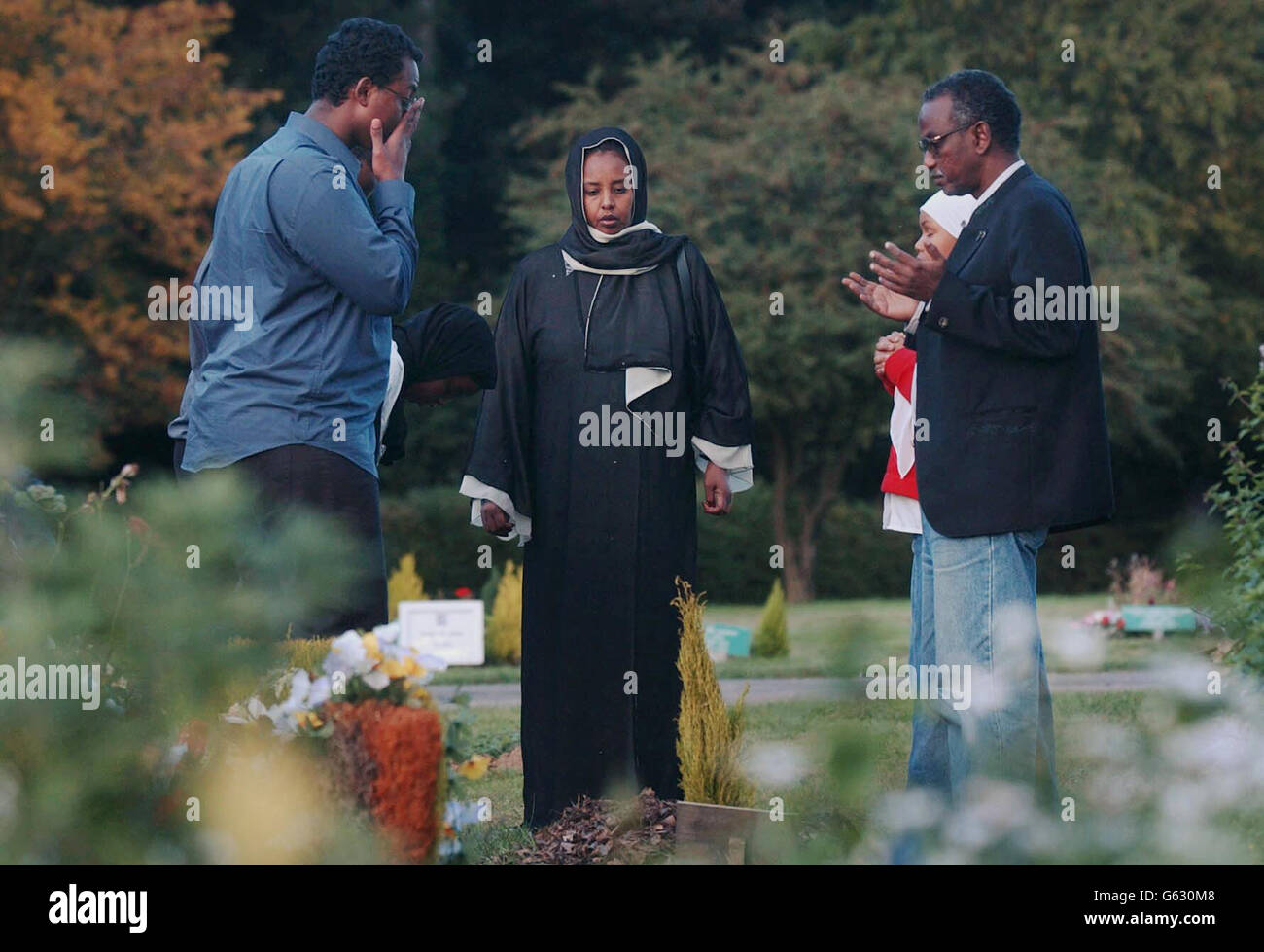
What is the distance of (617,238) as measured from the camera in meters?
5.60

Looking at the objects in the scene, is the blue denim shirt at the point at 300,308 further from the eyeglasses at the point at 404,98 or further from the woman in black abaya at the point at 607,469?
the woman in black abaya at the point at 607,469

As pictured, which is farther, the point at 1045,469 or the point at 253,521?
the point at 1045,469

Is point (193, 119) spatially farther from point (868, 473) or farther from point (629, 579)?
point (629, 579)

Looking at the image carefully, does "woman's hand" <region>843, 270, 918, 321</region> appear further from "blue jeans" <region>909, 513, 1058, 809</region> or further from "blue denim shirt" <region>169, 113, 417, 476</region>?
"blue denim shirt" <region>169, 113, 417, 476</region>

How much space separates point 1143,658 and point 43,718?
9660 millimetres

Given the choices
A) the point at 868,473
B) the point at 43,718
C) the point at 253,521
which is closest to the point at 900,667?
the point at 253,521

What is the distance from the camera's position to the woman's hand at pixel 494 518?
5.47 meters

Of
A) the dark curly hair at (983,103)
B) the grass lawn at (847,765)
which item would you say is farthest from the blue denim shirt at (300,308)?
the grass lawn at (847,765)

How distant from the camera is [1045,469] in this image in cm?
437

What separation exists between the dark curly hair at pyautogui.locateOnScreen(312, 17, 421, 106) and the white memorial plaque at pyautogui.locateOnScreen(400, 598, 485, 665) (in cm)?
811

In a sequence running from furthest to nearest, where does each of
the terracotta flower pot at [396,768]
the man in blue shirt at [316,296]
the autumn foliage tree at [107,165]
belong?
the autumn foliage tree at [107,165] < the man in blue shirt at [316,296] < the terracotta flower pot at [396,768]

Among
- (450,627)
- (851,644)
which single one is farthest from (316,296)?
(450,627)

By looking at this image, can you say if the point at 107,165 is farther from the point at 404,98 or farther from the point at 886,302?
the point at 886,302

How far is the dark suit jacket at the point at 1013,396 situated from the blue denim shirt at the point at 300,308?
137 cm
